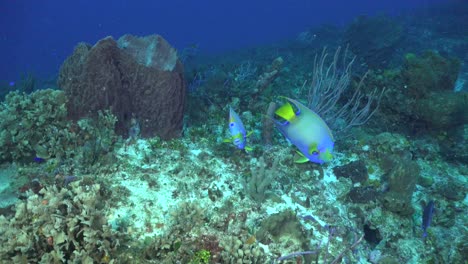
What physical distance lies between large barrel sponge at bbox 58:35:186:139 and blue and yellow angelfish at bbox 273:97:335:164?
2.64 meters

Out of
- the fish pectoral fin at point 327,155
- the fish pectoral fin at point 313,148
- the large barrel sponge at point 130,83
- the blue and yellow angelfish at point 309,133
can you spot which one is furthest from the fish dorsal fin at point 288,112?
the large barrel sponge at point 130,83

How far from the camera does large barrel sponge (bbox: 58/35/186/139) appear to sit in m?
5.04

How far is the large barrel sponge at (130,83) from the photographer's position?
5.04 m

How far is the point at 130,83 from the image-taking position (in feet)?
17.7

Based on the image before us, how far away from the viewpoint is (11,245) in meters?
2.83

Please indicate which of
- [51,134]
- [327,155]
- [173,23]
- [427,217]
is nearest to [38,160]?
[51,134]

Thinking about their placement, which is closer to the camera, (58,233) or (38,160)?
(58,233)

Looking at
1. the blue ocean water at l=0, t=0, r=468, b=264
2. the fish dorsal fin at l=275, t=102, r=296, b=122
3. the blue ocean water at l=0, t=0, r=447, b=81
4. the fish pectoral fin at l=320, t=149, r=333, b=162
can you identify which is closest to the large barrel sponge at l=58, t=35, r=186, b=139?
the blue ocean water at l=0, t=0, r=468, b=264

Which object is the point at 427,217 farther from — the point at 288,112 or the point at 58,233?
the point at 58,233

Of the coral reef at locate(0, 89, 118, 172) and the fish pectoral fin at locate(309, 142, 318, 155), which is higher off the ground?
the coral reef at locate(0, 89, 118, 172)

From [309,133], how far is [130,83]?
3.54 meters

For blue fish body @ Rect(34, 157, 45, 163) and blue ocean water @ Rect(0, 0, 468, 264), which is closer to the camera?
blue ocean water @ Rect(0, 0, 468, 264)

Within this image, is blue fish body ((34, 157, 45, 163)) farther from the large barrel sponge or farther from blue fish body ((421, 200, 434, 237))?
blue fish body ((421, 200, 434, 237))

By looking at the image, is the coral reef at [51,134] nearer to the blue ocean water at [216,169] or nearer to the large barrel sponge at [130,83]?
the blue ocean water at [216,169]
